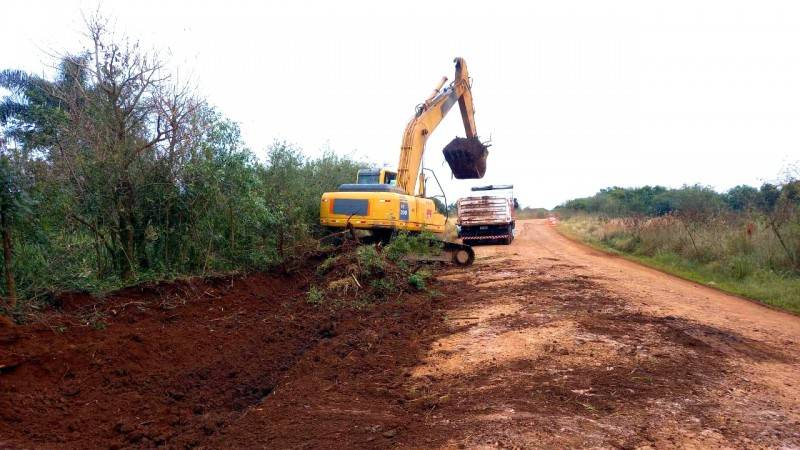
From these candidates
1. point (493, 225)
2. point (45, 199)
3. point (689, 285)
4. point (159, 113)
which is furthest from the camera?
point (493, 225)

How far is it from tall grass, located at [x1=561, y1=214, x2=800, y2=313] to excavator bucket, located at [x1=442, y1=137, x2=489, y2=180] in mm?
5767

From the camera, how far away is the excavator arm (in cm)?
1524

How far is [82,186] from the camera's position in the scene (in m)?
8.34

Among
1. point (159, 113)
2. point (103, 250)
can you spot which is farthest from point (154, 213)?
point (159, 113)

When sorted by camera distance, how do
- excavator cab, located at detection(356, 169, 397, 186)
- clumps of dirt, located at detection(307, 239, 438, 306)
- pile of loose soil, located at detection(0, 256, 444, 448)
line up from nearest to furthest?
pile of loose soil, located at detection(0, 256, 444, 448) → clumps of dirt, located at detection(307, 239, 438, 306) → excavator cab, located at detection(356, 169, 397, 186)

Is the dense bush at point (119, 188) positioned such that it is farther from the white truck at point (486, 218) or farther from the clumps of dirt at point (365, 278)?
the white truck at point (486, 218)

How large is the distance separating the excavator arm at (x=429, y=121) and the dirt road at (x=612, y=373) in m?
5.99

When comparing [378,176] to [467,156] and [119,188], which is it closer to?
[467,156]

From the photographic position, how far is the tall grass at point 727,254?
1170 centimetres

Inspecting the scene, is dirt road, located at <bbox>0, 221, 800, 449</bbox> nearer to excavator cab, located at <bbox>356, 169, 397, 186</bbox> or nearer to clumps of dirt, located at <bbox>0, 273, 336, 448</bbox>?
clumps of dirt, located at <bbox>0, 273, 336, 448</bbox>

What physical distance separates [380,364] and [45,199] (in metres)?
5.03

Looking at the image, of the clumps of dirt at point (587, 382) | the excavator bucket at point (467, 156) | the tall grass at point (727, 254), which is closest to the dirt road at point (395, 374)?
the clumps of dirt at point (587, 382)

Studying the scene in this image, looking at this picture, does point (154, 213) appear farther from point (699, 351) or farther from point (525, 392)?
point (699, 351)

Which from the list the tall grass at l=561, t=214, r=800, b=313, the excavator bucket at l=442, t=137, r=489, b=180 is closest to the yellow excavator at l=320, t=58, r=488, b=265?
the excavator bucket at l=442, t=137, r=489, b=180
